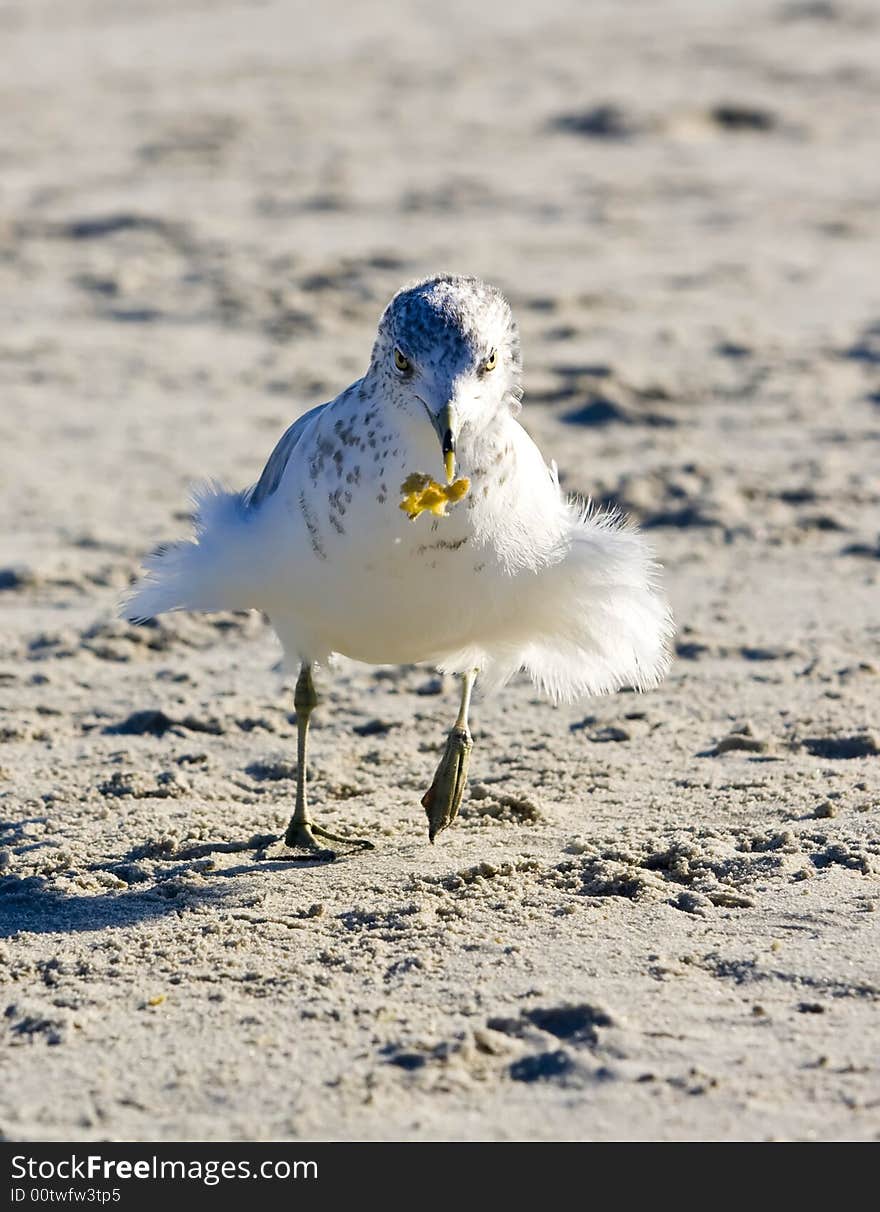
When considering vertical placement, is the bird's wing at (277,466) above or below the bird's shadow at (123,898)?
above

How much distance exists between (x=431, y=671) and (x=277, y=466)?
144 centimetres

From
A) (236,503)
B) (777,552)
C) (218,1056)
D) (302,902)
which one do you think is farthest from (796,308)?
(218,1056)

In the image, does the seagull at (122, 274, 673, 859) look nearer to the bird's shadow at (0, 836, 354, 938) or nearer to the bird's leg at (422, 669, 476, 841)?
the bird's leg at (422, 669, 476, 841)

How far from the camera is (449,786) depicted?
18.1 feet

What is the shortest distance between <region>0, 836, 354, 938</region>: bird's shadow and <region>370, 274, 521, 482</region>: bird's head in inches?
53.0

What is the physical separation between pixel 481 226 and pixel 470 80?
13.5 feet

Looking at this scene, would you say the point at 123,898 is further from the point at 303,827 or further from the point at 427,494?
the point at 427,494

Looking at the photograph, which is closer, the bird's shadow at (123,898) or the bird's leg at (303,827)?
the bird's shadow at (123,898)

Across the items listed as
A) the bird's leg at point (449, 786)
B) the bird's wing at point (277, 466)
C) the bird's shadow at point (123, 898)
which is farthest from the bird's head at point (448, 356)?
the bird's shadow at point (123, 898)

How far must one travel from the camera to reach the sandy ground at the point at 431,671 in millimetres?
4125

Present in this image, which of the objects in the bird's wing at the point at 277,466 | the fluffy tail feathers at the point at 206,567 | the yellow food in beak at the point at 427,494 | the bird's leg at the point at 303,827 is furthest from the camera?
the bird's wing at the point at 277,466

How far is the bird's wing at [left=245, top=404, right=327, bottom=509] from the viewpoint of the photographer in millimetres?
5754

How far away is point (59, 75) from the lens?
16.3m

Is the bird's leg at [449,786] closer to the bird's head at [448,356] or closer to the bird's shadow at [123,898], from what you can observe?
the bird's shadow at [123,898]
